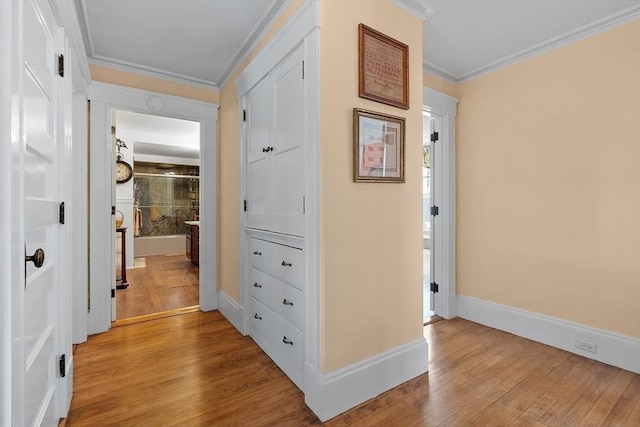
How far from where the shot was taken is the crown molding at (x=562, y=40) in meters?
2.04

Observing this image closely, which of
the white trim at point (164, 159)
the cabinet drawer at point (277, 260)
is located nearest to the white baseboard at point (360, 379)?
the cabinet drawer at point (277, 260)

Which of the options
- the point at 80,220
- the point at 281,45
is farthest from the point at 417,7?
the point at 80,220

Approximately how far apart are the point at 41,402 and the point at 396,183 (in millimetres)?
2003

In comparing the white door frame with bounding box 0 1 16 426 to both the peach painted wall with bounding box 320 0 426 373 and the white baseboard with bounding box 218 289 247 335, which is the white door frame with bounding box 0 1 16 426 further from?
the white baseboard with bounding box 218 289 247 335

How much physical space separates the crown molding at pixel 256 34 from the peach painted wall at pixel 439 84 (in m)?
1.45

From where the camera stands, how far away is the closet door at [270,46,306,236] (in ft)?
5.98

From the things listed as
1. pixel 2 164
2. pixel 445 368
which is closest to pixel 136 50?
pixel 2 164

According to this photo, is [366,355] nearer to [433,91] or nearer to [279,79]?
[279,79]

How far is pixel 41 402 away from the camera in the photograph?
48.3 inches

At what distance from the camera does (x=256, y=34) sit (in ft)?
7.50

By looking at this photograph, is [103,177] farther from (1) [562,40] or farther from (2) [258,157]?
(1) [562,40]

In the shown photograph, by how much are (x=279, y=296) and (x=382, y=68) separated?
64.2 inches

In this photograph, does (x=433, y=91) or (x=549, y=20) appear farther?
(x=433, y=91)

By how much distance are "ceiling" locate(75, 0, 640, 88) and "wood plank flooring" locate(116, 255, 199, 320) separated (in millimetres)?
2415
